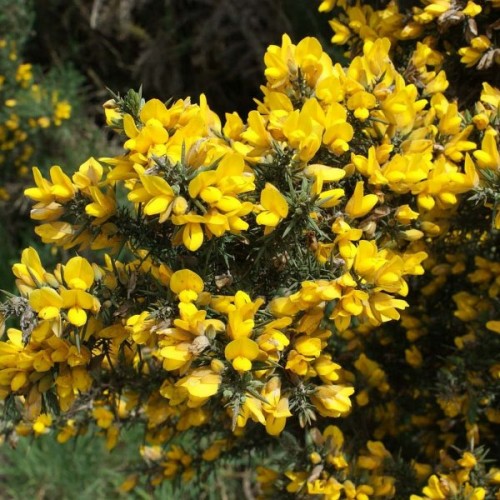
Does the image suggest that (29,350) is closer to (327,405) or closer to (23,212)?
(327,405)

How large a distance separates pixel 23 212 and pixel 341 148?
303 cm

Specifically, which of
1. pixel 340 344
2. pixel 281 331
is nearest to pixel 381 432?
pixel 340 344

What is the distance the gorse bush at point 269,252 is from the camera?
0.88 m

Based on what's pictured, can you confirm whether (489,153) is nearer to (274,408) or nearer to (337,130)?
(337,130)

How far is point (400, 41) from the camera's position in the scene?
141cm

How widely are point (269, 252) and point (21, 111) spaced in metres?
2.73

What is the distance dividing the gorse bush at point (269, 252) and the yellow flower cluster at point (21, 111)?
7.63 feet

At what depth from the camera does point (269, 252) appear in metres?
0.97

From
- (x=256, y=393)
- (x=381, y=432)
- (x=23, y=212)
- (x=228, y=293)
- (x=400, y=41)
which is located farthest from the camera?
(x=23, y=212)

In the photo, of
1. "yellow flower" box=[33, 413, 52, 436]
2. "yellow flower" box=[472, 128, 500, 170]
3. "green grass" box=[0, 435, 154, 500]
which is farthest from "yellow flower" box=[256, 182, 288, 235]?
"green grass" box=[0, 435, 154, 500]

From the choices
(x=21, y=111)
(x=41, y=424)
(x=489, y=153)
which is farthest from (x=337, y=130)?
(x=21, y=111)

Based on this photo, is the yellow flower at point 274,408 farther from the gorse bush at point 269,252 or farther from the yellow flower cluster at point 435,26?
the yellow flower cluster at point 435,26

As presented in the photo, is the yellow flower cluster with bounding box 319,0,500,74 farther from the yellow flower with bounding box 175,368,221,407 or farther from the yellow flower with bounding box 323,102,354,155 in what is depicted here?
the yellow flower with bounding box 175,368,221,407

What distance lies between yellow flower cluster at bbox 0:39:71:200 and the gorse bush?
2.33 metres
